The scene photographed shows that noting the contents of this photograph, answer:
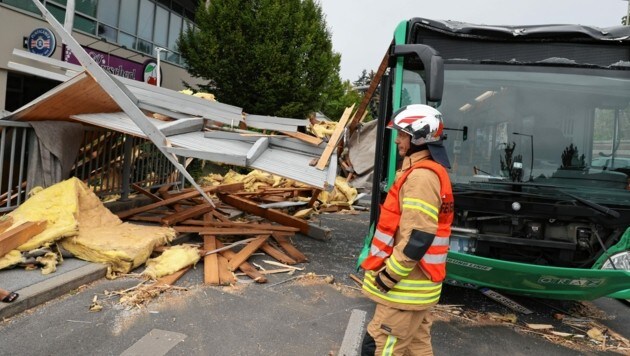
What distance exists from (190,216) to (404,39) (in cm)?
471

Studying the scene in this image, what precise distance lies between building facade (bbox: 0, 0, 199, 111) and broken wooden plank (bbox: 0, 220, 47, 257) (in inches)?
165

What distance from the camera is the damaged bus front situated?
4012mm

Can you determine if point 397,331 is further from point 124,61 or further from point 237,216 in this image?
point 124,61

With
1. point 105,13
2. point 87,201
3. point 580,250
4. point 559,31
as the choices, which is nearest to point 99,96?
point 87,201

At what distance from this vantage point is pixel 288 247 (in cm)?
684

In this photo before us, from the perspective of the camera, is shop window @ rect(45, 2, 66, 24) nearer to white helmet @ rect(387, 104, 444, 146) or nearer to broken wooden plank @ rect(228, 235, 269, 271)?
broken wooden plank @ rect(228, 235, 269, 271)

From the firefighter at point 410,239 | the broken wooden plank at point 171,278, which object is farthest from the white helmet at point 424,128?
the broken wooden plank at point 171,278

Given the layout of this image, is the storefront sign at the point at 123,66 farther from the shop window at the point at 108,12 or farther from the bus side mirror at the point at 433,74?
the bus side mirror at the point at 433,74

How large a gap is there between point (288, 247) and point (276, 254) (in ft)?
1.34

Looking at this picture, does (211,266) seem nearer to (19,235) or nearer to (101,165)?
(19,235)

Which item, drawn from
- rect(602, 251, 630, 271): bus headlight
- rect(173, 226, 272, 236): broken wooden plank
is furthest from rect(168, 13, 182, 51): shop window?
rect(602, 251, 630, 271): bus headlight

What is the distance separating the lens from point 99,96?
608 centimetres

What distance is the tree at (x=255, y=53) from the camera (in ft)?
48.4

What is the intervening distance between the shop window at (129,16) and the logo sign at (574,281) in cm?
1667
